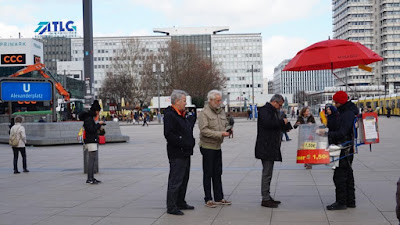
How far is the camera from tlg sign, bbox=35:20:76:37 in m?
151

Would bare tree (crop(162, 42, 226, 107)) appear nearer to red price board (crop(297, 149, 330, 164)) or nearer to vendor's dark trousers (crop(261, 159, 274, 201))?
vendor's dark trousers (crop(261, 159, 274, 201))

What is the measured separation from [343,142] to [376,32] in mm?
165812

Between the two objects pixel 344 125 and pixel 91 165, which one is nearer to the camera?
pixel 344 125

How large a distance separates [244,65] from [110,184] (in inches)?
5691

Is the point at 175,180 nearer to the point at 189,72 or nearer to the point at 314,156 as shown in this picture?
the point at 314,156

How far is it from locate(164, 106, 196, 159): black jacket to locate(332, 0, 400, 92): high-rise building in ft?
502

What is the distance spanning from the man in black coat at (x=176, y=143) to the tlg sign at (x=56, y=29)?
151m

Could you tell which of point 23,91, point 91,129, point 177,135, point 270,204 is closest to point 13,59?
point 23,91

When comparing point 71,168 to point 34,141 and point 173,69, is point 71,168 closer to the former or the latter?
point 34,141

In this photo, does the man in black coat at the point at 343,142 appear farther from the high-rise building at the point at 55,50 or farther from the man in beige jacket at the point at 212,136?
the high-rise building at the point at 55,50

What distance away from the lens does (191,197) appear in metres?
9.35

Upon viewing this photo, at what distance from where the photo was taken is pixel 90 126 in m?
11.6

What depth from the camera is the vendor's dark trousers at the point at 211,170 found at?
821cm

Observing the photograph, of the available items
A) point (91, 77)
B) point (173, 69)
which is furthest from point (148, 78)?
point (91, 77)
